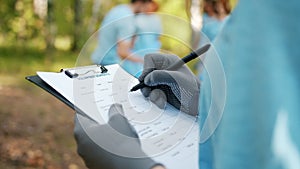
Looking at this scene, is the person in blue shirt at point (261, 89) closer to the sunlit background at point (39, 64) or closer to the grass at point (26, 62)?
the sunlit background at point (39, 64)

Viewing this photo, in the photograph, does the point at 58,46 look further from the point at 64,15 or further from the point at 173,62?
the point at 173,62

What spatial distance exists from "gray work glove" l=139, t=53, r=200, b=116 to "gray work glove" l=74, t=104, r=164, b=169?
95mm

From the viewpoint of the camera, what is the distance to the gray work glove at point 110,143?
2.85 ft

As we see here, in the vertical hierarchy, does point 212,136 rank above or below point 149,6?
above

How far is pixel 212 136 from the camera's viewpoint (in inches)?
30.9

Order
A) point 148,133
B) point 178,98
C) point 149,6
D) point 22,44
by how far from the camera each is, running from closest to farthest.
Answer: point 148,133, point 178,98, point 149,6, point 22,44

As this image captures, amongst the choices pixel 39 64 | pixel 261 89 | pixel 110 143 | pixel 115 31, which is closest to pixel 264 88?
pixel 261 89

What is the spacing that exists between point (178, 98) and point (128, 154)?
194mm

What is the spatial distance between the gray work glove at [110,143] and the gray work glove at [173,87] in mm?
95

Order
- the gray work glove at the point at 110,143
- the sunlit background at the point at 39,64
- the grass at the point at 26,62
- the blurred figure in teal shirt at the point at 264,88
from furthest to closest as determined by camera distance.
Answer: the grass at the point at 26,62, the sunlit background at the point at 39,64, the gray work glove at the point at 110,143, the blurred figure in teal shirt at the point at 264,88

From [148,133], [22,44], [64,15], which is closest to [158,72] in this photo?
[148,133]

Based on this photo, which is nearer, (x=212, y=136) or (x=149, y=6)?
(x=212, y=136)

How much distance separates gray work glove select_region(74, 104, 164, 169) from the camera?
34.3 inches

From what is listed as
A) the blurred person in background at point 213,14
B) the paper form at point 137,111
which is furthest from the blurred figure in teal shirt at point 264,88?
the blurred person in background at point 213,14
